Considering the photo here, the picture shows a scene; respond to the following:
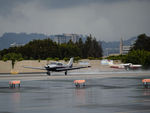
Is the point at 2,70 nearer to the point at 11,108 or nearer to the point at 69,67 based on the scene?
the point at 69,67

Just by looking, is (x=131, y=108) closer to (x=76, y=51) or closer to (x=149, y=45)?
(x=76, y=51)

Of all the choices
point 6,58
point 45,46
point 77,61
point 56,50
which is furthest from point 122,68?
point 45,46

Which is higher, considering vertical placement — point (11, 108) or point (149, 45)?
point (149, 45)

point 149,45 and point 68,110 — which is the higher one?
point 149,45

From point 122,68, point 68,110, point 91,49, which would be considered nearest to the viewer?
point 68,110

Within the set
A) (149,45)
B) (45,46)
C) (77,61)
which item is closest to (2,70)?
(77,61)

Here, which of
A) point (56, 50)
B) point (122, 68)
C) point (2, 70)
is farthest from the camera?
point (56, 50)

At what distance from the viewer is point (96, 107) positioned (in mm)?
21281

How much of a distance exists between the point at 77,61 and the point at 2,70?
22117 mm

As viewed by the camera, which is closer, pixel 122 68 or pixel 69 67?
pixel 69 67

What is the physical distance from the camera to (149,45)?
190m

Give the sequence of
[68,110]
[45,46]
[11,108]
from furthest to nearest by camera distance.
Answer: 1. [45,46]
2. [11,108]
3. [68,110]

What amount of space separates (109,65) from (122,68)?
15.3 feet

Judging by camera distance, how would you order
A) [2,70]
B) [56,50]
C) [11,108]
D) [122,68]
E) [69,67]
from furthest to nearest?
[56,50]
[122,68]
[2,70]
[69,67]
[11,108]
